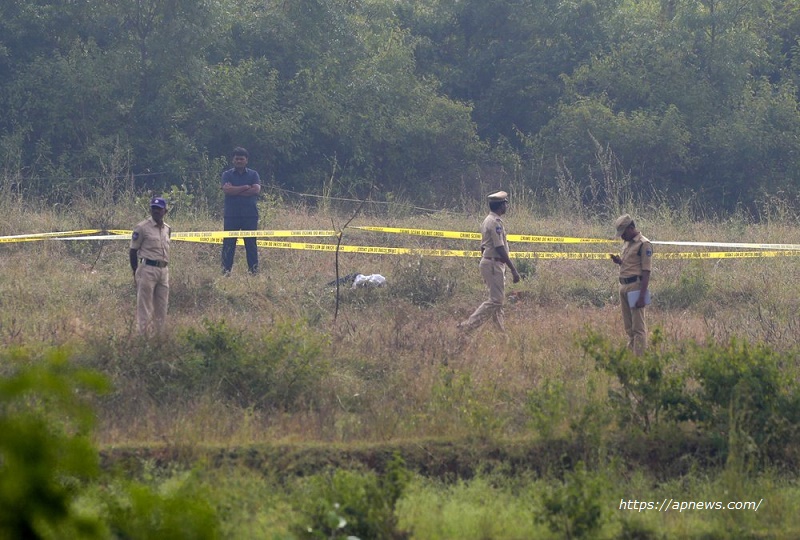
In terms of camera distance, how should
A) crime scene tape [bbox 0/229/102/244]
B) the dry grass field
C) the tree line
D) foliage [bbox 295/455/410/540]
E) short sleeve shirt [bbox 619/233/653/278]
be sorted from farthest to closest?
the tree line, crime scene tape [bbox 0/229/102/244], short sleeve shirt [bbox 619/233/653/278], the dry grass field, foliage [bbox 295/455/410/540]

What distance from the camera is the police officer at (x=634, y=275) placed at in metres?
9.42

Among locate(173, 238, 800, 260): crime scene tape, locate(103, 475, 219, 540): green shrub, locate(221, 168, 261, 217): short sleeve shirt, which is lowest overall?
locate(173, 238, 800, 260): crime scene tape

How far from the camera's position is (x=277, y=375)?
839cm

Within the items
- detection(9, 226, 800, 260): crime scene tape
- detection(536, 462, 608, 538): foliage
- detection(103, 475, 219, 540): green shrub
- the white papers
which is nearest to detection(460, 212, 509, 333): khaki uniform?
the white papers

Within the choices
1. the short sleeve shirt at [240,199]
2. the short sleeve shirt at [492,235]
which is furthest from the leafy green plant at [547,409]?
the short sleeve shirt at [240,199]

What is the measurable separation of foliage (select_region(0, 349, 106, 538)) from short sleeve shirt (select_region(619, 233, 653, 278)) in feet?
24.5

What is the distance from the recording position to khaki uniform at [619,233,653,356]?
30.9ft

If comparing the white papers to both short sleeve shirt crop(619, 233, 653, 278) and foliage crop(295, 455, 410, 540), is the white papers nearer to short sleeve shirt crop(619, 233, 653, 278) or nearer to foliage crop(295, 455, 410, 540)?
short sleeve shirt crop(619, 233, 653, 278)

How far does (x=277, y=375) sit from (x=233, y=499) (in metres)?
2.56

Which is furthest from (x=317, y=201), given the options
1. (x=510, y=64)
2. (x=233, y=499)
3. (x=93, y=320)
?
(x=233, y=499)

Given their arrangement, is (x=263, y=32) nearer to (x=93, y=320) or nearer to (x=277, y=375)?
(x=93, y=320)

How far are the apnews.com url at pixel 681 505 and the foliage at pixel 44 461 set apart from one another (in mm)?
4549

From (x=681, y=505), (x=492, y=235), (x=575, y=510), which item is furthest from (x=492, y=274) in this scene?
(x=575, y=510)

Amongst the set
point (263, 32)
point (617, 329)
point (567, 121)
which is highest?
point (263, 32)
